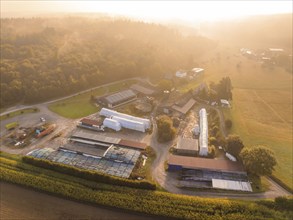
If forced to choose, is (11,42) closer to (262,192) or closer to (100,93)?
(100,93)

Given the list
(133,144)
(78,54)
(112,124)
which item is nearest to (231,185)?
(133,144)

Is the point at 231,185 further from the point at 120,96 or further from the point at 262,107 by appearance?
the point at 120,96

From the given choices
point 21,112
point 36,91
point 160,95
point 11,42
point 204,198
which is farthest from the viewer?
point 11,42

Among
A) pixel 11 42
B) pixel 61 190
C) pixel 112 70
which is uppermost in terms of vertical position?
pixel 11 42

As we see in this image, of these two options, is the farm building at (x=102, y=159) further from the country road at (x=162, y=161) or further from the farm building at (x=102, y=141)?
the country road at (x=162, y=161)

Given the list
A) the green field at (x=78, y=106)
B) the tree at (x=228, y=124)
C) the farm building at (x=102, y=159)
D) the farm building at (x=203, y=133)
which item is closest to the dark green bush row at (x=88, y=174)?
the farm building at (x=102, y=159)

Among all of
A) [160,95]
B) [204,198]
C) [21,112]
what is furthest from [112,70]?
[204,198]

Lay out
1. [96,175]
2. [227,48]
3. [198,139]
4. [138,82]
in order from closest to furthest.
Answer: [96,175]
[198,139]
[138,82]
[227,48]
